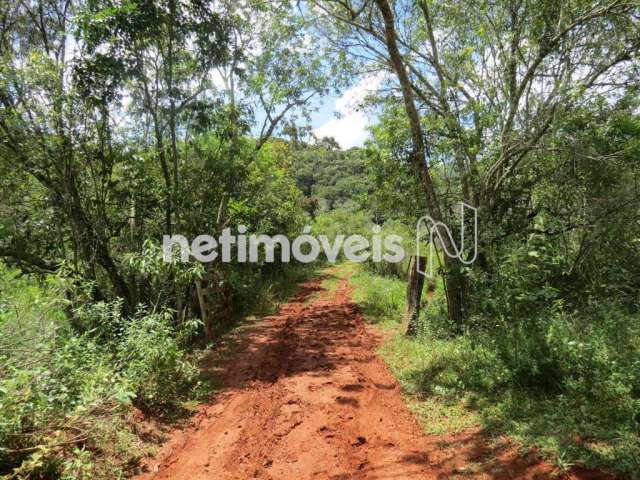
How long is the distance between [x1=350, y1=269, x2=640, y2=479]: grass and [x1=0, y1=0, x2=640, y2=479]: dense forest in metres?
0.02

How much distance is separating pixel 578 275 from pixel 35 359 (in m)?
7.57

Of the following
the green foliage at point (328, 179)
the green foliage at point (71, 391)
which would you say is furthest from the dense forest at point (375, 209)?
the green foliage at point (328, 179)

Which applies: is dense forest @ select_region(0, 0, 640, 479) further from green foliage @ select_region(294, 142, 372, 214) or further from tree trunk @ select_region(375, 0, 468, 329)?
green foliage @ select_region(294, 142, 372, 214)

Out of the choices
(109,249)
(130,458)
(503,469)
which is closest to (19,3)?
(109,249)

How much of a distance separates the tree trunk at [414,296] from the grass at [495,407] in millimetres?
347

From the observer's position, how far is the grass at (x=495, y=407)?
2.76 m

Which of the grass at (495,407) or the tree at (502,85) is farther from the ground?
the tree at (502,85)

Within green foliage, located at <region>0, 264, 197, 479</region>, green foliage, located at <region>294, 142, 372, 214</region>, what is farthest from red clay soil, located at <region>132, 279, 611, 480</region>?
green foliage, located at <region>294, 142, 372, 214</region>

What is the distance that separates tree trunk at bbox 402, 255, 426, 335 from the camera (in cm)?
655

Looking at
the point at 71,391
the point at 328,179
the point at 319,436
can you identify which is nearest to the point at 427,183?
the point at 319,436

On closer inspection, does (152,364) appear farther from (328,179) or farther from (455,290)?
(328,179)

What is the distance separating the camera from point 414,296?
6.66 m

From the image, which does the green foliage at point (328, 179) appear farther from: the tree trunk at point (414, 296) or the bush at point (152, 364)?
the bush at point (152, 364)

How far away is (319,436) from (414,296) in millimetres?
3518
